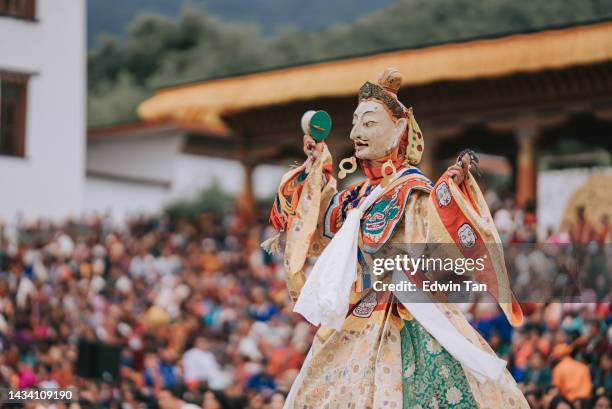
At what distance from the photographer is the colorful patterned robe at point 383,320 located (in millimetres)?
5695

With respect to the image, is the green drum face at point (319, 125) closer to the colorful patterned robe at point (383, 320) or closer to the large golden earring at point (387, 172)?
the colorful patterned robe at point (383, 320)

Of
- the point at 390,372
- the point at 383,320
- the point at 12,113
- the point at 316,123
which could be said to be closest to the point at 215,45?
the point at 12,113

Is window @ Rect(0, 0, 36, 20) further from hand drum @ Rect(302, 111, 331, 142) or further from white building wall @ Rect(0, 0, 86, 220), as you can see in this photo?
hand drum @ Rect(302, 111, 331, 142)

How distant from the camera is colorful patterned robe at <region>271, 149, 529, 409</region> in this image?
5.70 meters

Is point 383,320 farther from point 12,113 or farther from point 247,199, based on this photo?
point 12,113

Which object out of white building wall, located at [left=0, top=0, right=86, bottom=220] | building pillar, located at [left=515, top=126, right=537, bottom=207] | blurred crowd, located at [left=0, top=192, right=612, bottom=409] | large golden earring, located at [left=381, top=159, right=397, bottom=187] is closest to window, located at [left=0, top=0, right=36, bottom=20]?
white building wall, located at [left=0, top=0, right=86, bottom=220]

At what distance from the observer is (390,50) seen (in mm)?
17484

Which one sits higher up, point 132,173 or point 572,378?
point 132,173

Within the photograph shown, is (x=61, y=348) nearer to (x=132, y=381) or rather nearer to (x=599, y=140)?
(x=132, y=381)

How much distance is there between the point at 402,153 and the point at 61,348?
8.96 meters

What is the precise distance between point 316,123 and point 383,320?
3.19ft

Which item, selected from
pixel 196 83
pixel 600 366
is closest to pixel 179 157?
pixel 196 83

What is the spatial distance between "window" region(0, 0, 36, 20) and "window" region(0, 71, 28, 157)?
101 centimetres

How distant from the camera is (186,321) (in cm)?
1441
